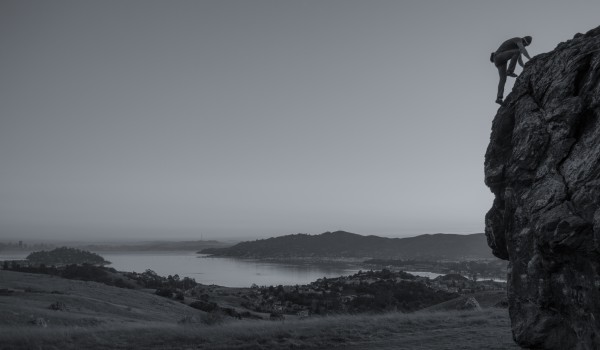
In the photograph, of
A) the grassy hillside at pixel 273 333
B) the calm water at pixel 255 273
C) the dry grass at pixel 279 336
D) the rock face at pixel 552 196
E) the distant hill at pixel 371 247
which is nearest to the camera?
the rock face at pixel 552 196

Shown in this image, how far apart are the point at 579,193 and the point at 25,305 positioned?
2778 cm

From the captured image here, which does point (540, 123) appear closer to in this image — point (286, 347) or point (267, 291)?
point (286, 347)

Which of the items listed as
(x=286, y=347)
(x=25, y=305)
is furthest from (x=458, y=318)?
(x=25, y=305)

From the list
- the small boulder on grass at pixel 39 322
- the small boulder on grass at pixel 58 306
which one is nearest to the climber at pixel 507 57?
the small boulder on grass at pixel 39 322

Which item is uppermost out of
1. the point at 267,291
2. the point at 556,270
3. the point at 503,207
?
the point at 503,207

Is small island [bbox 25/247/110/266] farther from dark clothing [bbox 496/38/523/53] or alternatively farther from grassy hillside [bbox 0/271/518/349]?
dark clothing [bbox 496/38/523/53]

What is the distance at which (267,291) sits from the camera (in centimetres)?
5297

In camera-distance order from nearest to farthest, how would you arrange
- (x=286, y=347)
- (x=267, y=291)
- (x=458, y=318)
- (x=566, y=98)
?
(x=566, y=98), (x=286, y=347), (x=458, y=318), (x=267, y=291)

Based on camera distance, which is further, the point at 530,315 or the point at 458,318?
the point at 458,318

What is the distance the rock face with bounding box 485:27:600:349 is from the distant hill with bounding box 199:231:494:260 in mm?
135049

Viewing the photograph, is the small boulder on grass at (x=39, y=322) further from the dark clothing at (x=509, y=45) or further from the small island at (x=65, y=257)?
the small island at (x=65, y=257)

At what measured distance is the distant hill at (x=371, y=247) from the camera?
153250 mm

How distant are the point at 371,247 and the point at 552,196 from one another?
→ 522 feet

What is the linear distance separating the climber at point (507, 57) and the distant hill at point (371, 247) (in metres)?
134
